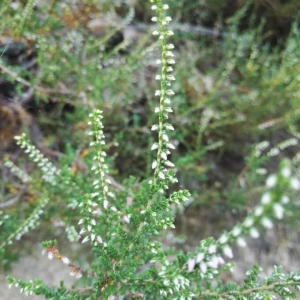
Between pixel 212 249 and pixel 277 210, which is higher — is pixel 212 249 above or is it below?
below

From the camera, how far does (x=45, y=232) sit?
1.49 m

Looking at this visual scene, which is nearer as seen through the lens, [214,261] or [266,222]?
[266,222]

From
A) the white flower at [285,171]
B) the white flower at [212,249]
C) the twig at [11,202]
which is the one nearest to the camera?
the white flower at [285,171]

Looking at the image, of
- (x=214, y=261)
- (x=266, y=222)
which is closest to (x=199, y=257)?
(x=214, y=261)

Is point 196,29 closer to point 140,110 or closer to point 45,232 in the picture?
point 140,110

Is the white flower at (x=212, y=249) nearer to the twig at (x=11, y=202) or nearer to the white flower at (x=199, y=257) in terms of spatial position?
the white flower at (x=199, y=257)

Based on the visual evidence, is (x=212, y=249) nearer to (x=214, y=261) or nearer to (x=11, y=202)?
(x=214, y=261)

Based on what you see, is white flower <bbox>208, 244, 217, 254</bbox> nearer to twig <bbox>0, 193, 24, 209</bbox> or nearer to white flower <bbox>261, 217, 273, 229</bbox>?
white flower <bbox>261, 217, 273, 229</bbox>

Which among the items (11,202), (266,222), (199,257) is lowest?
(11,202)

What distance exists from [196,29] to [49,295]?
172cm

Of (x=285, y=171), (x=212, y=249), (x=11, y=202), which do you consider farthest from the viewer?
(x=11, y=202)

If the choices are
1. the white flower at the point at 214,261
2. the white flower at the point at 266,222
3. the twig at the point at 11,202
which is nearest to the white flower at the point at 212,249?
the white flower at the point at 214,261

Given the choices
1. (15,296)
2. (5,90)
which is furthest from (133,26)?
(15,296)

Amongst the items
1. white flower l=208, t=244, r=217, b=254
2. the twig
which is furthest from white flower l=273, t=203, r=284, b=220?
the twig
